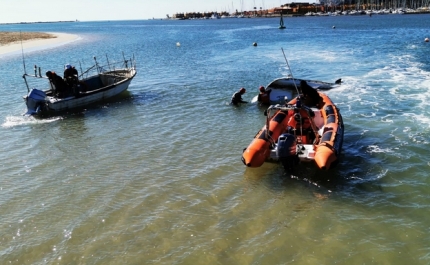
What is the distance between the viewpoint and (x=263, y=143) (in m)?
10.5

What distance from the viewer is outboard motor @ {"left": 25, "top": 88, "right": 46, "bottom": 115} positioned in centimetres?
1755

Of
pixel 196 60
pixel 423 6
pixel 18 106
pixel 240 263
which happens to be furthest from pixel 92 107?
pixel 423 6

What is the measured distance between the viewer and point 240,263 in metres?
7.22

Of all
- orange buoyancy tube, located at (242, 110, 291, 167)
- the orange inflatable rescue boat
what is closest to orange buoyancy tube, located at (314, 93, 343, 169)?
the orange inflatable rescue boat

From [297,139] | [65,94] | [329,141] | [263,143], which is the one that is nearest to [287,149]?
[263,143]

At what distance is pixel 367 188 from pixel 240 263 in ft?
14.8

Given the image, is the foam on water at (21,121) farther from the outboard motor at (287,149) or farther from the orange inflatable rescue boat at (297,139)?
the outboard motor at (287,149)

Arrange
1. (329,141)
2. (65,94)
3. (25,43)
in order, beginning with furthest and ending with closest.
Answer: (25,43), (65,94), (329,141)

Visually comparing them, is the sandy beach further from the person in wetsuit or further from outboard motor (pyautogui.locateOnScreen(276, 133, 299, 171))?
outboard motor (pyautogui.locateOnScreen(276, 133, 299, 171))

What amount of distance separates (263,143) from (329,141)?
1.89 meters

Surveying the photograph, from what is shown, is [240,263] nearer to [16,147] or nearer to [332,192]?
[332,192]

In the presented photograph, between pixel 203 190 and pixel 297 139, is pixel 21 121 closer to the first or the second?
pixel 203 190

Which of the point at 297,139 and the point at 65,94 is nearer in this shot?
the point at 297,139

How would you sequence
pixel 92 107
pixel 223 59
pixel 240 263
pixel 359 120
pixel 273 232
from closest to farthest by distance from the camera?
1. pixel 240 263
2. pixel 273 232
3. pixel 359 120
4. pixel 92 107
5. pixel 223 59
